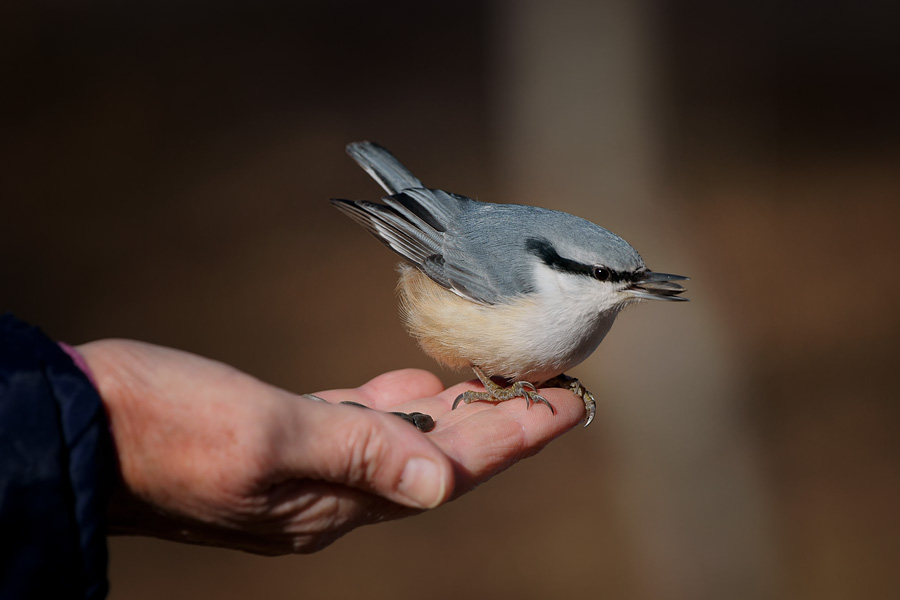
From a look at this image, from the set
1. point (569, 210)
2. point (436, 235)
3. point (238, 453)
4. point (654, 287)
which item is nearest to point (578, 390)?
point (654, 287)

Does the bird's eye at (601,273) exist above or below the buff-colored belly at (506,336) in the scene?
above

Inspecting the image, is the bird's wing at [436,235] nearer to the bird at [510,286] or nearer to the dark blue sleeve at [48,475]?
the bird at [510,286]

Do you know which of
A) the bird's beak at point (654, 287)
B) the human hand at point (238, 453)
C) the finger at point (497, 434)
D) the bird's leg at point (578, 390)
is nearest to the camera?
the human hand at point (238, 453)

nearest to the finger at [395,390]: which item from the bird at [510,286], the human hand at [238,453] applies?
the bird at [510,286]

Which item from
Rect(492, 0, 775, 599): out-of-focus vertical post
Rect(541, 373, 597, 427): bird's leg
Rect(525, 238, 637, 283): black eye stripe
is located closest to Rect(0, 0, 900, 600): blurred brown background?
Rect(492, 0, 775, 599): out-of-focus vertical post

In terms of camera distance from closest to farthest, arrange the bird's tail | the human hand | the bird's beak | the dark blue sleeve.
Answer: the dark blue sleeve, the human hand, the bird's beak, the bird's tail

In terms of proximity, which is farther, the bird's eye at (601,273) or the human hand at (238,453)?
the bird's eye at (601,273)

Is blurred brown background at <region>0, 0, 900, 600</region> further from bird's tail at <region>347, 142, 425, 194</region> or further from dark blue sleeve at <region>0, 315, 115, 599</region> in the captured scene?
dark blue sleeve at <region>0, 315, 115, 599</region>
